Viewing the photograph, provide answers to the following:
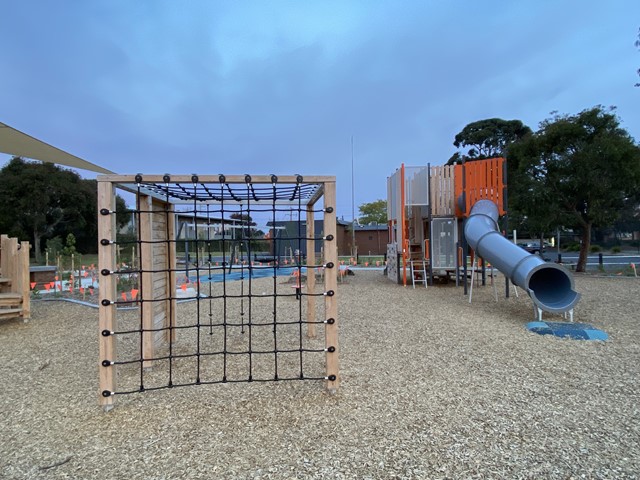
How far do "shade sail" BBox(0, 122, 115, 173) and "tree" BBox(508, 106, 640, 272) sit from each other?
40.1 feet

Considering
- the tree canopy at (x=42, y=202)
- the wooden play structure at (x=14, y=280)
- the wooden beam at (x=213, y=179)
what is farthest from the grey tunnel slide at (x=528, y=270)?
the tree canopy at (x=42, y=202)

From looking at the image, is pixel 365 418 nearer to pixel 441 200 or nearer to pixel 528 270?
pixel 528 270

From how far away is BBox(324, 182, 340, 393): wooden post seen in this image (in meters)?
3.27

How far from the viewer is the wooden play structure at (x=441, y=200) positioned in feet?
33.3

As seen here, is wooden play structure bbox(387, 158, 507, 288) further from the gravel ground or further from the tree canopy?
the tree canopy

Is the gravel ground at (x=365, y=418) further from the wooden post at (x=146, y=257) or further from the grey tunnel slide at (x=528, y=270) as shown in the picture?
the grey tunnel slide at (x=528, y=270)

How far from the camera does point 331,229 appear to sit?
3.34 metres

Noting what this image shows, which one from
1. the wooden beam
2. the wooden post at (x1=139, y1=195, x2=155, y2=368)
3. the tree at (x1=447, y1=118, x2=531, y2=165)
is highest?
the tree at (x1=447, y1=118, x2=531, y2=165)

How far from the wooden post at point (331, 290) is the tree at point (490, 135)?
32.5 metres

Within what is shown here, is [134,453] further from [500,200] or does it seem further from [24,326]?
[500,200]

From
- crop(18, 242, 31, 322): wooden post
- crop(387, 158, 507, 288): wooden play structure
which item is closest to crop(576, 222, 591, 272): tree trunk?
crop(387, 158, 507, 288): wooden play structure

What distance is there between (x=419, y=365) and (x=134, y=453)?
8.67ft

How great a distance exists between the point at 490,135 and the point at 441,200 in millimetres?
26832

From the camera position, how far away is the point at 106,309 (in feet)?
9.99
